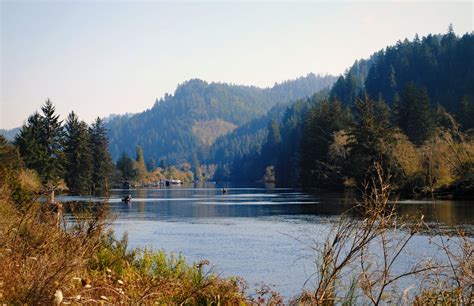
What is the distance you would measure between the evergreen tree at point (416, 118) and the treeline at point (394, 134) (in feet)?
0.48

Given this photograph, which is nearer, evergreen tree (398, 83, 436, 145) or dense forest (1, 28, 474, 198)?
dense forest (1, 28, 474, 198)

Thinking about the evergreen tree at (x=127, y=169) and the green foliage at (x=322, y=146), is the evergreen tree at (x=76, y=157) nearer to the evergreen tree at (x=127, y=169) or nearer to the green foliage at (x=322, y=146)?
the green foliage at (x=322, y=146)

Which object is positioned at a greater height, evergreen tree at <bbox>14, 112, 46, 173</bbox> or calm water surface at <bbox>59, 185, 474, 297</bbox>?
evergreen tree at <bbox>14, 112, 46, 173</bbox>

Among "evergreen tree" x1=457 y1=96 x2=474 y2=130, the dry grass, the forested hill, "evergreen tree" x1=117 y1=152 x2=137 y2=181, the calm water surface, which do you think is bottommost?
the calm water surface

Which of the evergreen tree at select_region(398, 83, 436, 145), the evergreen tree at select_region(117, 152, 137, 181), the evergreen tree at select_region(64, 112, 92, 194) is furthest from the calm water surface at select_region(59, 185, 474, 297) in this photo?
the evergreen tree at select_region(117, 152, 137, 181)

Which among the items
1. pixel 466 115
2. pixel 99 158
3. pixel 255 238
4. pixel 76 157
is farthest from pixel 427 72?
pixel 255 238

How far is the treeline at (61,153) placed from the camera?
8162 centimetres

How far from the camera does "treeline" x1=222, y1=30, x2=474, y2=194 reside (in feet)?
191

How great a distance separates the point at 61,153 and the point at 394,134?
51.2 metres

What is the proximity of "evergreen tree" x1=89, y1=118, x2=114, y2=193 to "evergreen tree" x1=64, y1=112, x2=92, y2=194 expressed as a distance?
18.6ft

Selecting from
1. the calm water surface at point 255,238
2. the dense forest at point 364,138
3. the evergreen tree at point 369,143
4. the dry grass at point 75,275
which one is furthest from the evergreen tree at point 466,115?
the dry grass at point 75,275

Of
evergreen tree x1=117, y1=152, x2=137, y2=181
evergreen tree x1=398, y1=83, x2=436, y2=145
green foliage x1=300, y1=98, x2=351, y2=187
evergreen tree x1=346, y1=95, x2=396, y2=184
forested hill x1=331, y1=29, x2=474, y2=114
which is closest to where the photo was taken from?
evergreen tree x1=346, y1=95, x2=396, y2=184

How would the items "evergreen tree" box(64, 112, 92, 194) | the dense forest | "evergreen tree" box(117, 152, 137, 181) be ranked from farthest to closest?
"evergreen tree" box(117, 152, 137, 181)
"evergreen tree" box(64, 112, 92, 194)
the dense forest

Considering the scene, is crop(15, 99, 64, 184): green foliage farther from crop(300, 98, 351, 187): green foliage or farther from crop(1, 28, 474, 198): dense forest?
crop(300, 98, 351, 187): green foliage
